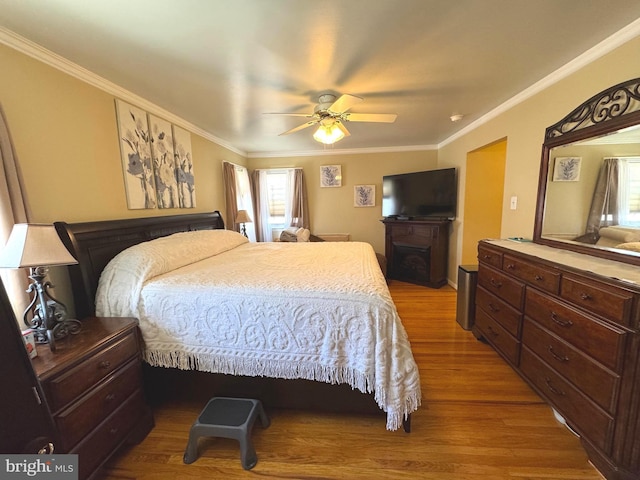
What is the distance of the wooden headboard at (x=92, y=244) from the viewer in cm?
167

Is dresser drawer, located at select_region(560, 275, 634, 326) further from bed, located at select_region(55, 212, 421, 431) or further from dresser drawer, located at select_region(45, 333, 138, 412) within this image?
dresser drawer, located at select_region(45, 333, 138, 412)

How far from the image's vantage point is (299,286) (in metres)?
1.56

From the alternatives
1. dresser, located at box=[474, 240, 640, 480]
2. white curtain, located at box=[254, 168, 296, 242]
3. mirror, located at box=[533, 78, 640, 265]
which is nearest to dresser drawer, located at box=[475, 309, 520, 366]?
dresser, located at box=[474, 240, 640, 480]

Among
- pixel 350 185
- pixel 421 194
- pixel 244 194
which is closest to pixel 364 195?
pixel 350 185

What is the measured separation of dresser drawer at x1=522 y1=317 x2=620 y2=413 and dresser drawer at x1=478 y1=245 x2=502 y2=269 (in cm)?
51

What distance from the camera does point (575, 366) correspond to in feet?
4.61

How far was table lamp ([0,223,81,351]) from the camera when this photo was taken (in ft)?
3.81

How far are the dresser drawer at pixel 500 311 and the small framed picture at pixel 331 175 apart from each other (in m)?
3.15

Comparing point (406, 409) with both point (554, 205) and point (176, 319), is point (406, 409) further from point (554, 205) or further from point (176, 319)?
point (554, 205)

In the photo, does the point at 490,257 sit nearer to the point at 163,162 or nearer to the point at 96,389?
the point at 96,389

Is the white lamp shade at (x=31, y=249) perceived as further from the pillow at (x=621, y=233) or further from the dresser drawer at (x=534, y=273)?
the pillow at (x=621, y=233)

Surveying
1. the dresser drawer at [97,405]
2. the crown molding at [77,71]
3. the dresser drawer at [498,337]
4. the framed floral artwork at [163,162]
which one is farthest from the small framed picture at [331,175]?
the dresser drawer at [97,405]

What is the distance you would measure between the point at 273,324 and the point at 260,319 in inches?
3.3

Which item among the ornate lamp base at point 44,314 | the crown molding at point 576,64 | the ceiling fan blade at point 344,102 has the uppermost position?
the crown molding at point 576,64
